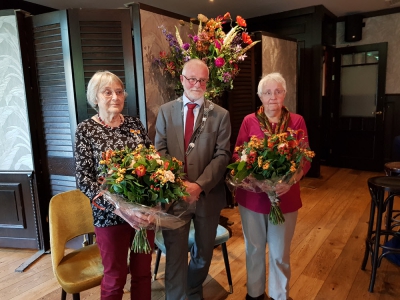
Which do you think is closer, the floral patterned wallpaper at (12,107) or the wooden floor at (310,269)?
the wooden floor at (310,269)

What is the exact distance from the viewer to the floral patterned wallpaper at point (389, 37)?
5117 mm

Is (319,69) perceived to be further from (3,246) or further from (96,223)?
(3,246)

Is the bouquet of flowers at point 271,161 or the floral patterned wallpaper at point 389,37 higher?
the floral patterned wallpaper at point 389,37

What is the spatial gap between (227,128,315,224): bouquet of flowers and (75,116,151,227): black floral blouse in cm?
60

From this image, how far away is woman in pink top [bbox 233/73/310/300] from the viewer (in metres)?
1.77

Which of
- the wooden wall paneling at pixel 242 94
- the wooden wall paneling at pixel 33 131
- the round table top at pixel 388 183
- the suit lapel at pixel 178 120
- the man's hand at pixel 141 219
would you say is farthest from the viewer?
the wooden wall paneling at pixel 242 94

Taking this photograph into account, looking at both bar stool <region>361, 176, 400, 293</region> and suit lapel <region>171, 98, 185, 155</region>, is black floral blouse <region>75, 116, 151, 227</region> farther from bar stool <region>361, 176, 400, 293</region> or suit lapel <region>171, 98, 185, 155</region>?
bar stool <region>361, 176, 400, 293</region>

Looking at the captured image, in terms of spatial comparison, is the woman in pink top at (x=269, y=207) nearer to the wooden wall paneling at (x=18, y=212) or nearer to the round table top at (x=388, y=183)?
the round table top at (x=388, y=183)

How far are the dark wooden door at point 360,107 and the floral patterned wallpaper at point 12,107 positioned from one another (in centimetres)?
505

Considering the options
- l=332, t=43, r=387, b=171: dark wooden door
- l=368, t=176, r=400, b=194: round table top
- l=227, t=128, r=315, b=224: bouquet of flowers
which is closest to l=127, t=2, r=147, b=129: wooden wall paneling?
l=227, t=128, r=315, b=224: bouquet of flowers

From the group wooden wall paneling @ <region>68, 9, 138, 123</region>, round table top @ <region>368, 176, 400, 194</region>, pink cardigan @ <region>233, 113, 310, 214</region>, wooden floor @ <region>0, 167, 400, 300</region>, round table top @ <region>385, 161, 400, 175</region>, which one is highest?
wooden wall paneling @ <region>68, 9, 138, 123</region>

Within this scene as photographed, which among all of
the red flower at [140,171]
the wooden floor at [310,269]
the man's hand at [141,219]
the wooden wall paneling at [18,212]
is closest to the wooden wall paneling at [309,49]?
the wooden floor at [310,269]

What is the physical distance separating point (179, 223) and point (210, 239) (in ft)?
1.09

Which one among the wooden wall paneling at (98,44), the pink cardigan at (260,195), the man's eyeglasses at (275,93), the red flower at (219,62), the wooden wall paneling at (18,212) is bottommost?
the wooden wall paneling at (18,212)
